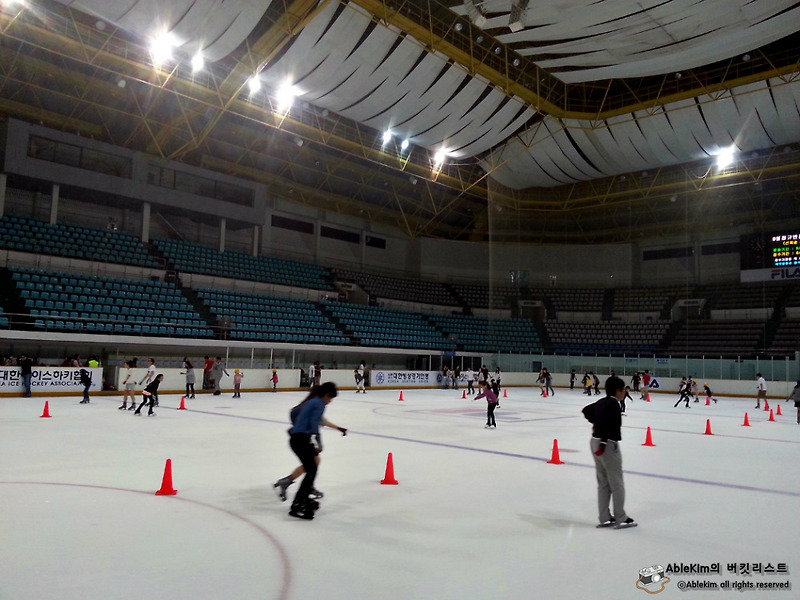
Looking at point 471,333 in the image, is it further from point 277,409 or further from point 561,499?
point 561,499

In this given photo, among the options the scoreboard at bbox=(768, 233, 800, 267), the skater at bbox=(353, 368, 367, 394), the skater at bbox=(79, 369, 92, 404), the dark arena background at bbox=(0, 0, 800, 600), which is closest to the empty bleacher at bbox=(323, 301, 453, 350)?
the dark arena background at bbox=(0, 0, 800, 600)

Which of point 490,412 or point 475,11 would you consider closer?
point 490,412

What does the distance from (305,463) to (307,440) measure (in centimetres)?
23

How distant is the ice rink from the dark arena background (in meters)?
0.06

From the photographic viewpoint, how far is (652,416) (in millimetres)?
20469

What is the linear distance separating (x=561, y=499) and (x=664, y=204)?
143 ft

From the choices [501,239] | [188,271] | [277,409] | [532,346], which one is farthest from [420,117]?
[532,346]

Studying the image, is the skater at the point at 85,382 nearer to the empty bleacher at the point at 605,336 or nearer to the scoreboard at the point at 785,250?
the scoreboard at the point at 785,250

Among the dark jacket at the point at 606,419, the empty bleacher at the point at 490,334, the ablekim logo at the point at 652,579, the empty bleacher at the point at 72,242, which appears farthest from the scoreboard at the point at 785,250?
the empty bleacher at the point at 72,242

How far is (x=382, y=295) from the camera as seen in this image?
150 feet

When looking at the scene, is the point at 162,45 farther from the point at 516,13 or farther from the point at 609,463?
the point at 609,463

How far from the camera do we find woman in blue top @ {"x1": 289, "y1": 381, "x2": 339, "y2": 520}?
20.6 ft

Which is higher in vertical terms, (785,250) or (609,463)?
(785,250)

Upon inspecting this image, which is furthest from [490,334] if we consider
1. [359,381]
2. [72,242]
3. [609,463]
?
[609,463]
